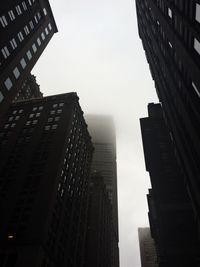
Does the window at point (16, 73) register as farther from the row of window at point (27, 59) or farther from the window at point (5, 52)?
the window at point (5, 52)

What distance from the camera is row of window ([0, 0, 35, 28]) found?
140 ft

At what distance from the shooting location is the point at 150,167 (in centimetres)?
9950

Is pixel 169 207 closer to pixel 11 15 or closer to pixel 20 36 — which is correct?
pixel 20 36

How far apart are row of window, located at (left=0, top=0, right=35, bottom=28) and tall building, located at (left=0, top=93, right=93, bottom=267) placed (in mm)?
29532

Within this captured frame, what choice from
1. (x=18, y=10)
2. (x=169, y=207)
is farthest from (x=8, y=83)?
(x=169, y=207)

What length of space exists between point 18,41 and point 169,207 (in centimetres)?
6594

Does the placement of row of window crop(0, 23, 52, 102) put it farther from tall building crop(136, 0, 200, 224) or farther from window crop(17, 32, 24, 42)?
tall building crop(136, 0, 200, 224)

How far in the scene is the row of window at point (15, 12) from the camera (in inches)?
1678

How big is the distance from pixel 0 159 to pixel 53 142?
16.3 m

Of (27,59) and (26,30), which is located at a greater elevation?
(26,30)

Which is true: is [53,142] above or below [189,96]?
above

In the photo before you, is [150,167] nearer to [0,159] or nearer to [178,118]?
[0,159]

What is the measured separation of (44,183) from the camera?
72.1m

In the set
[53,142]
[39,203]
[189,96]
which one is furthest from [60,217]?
[189,96]
